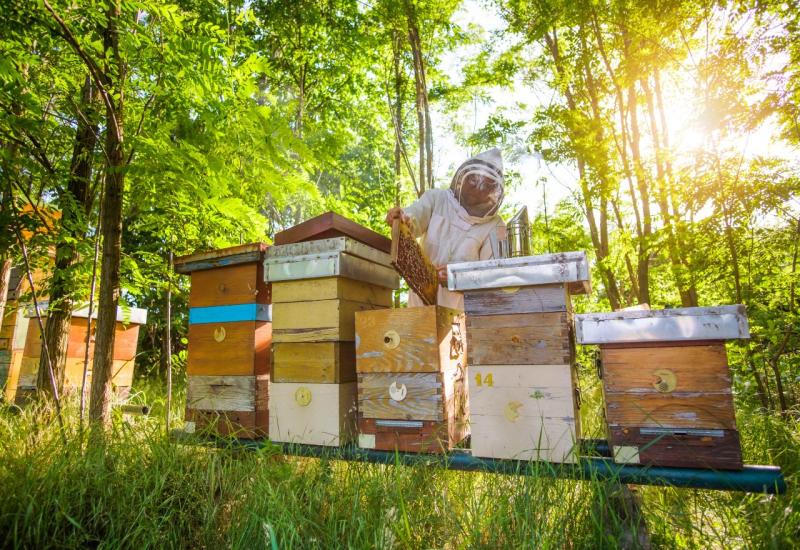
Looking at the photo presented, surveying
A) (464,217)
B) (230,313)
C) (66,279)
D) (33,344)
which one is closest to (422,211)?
(464,217)

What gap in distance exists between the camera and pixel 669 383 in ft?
5.64

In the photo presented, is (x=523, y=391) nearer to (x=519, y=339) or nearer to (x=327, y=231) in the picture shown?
(x=519, y=339)

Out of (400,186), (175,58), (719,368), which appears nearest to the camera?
(719,368)

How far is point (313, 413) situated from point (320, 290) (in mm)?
635

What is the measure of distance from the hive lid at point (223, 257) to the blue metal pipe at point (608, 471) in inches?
46.6

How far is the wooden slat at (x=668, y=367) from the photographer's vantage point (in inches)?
65.8

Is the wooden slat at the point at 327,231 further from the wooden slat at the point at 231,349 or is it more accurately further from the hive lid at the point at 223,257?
the wooden slat at the point at 231,349

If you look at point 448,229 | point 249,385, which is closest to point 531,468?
point 249,385

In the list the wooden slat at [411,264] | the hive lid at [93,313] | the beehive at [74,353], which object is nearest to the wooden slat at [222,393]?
the wooden slat at [411,264]

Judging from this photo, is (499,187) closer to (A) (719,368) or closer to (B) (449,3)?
(A) (719,368)

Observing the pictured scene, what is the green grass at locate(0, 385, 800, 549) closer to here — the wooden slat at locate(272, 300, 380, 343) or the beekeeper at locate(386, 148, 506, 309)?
the wooden slat at locate(272, 300, 380, 343)

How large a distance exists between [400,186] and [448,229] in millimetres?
5944

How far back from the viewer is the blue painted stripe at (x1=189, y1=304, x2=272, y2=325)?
8.30 ft

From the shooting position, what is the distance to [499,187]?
3387 mm
